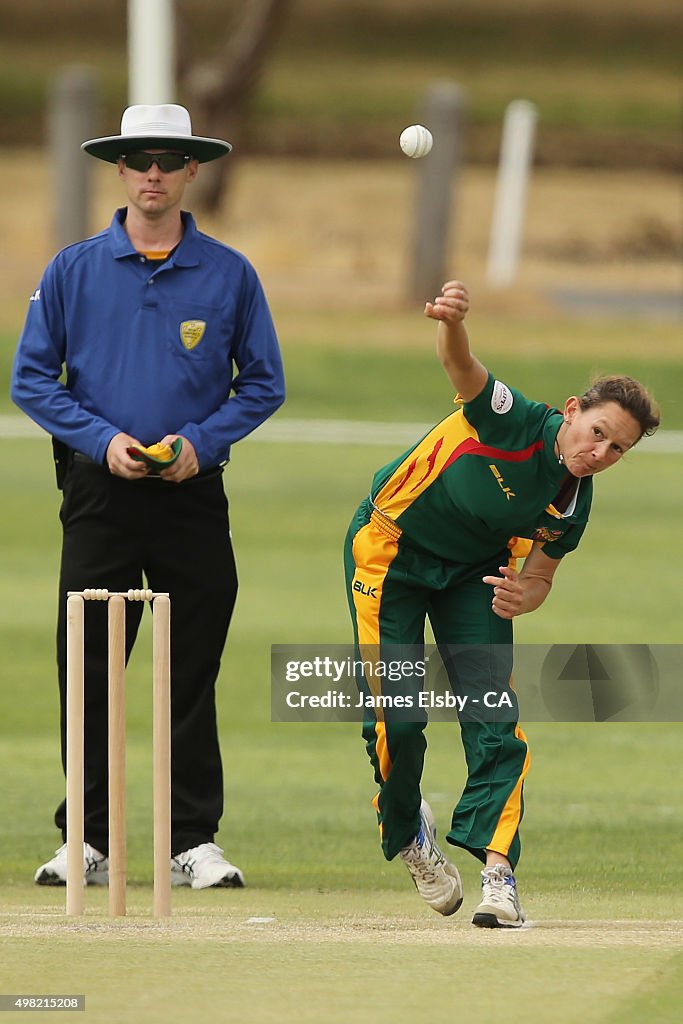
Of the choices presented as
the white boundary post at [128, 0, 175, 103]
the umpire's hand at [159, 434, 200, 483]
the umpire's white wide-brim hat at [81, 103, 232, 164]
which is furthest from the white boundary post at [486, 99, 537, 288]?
the umpire's hand at [159, 434, 200, 483]

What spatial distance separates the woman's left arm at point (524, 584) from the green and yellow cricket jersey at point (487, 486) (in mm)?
37

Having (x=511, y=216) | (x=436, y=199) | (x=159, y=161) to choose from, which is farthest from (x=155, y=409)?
(x=511, y=216)

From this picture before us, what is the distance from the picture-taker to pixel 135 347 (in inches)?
231

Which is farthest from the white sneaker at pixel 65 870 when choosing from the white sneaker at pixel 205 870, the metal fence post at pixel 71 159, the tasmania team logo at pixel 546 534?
the metal fence post at pixel 71 159

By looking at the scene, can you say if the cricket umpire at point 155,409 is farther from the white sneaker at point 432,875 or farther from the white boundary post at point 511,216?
the white boundary post at point 511,216

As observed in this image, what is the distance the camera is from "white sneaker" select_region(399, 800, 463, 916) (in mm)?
5492

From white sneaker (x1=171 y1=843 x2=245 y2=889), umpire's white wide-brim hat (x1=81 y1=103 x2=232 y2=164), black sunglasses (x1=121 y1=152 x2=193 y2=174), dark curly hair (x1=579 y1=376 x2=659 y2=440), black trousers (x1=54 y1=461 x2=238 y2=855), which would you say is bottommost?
white sneaker (x1=171 y1=843 x2=245 y2=889)

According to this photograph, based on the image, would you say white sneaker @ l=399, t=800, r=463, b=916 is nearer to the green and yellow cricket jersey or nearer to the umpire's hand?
the green and yellow cricket jersey

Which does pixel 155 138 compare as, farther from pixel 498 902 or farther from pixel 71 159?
pixel 71 159

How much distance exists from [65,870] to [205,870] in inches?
14.6

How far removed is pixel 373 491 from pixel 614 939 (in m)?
1.38

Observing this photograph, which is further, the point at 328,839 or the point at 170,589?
the point at 328,839

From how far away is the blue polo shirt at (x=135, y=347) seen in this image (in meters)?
5.88

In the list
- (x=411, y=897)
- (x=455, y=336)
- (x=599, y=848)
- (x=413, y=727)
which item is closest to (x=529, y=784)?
(x=599, y=848)
